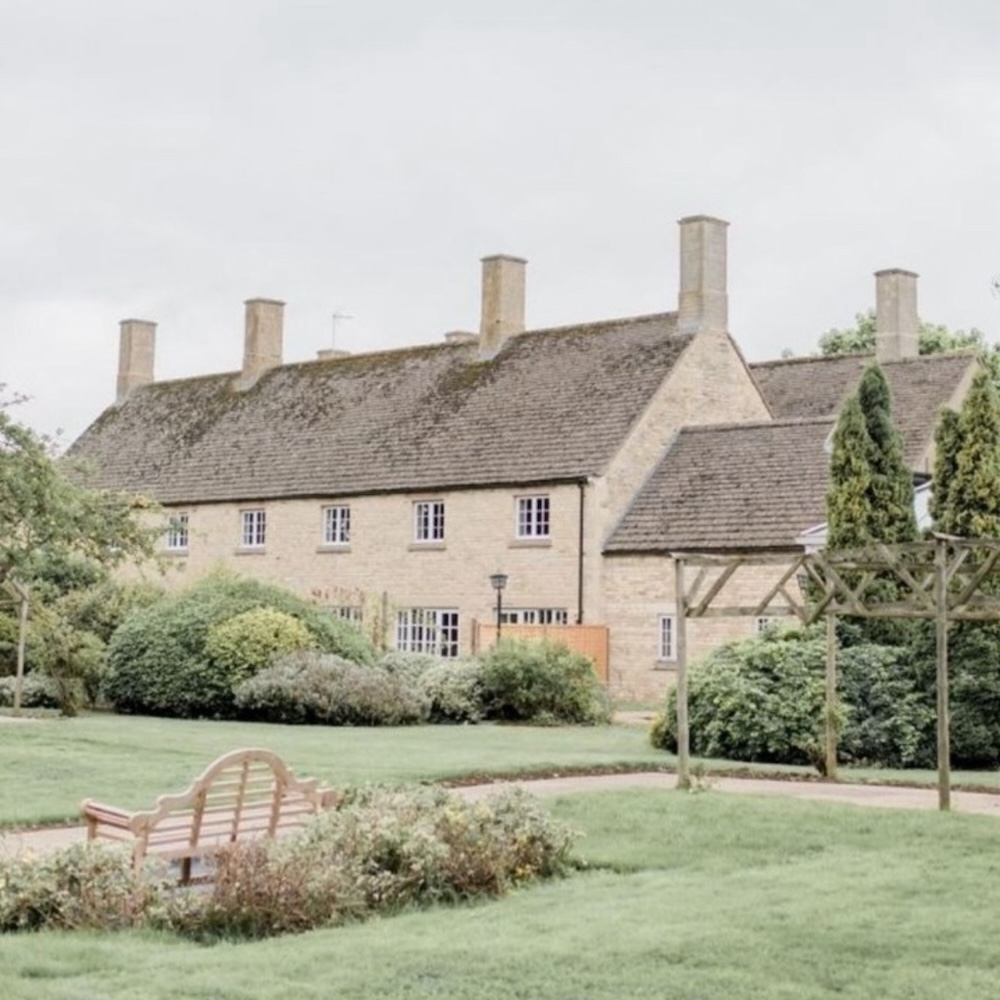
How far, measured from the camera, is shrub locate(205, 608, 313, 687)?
110ft

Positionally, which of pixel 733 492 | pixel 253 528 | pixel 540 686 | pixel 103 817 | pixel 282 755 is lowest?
pixel 103 817

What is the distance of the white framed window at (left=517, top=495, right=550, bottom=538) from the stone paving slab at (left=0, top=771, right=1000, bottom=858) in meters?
20.2

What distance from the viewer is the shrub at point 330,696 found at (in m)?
31.5

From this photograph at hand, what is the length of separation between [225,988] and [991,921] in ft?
16.3

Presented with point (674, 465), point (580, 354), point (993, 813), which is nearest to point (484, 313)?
point (580, 354)

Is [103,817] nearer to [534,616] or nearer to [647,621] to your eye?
[647,621]

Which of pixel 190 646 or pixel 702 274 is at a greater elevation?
pixel 702 274

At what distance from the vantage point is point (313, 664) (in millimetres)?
32344

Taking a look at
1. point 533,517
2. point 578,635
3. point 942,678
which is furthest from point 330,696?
point 942,678

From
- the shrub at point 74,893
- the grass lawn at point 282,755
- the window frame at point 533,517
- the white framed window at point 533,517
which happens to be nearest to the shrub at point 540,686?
the grass lawn at point 282,755

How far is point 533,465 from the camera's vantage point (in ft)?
138

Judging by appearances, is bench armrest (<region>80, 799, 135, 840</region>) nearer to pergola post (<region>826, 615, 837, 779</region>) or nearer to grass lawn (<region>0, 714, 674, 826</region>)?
grass lawn (<region>0, 714, 674, 826</region>)

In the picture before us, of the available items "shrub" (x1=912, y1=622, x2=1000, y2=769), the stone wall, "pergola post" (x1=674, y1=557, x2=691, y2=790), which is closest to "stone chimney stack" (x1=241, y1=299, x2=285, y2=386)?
the stone wall

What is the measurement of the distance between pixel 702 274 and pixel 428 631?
10999mm
